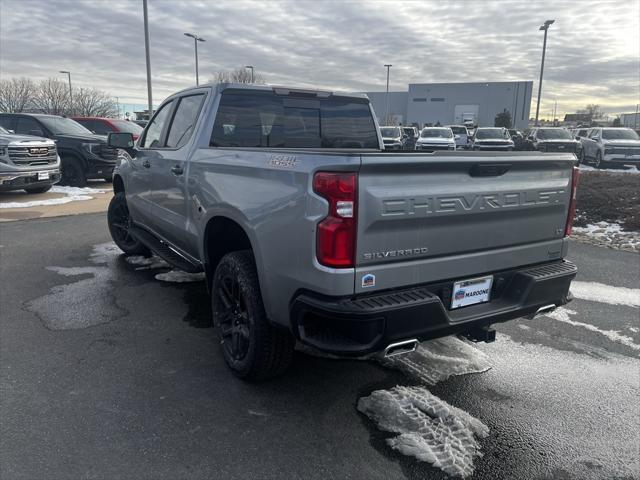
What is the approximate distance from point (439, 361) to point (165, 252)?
2783mm

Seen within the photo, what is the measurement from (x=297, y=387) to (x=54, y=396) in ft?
5.11

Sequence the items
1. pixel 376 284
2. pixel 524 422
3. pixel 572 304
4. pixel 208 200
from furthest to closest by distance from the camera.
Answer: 1. pixel 572 304
2. pixel 208 200
3. pixel 524 422
4. pixel 376 284

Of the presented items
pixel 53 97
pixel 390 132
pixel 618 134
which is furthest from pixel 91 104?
pixel 618 134

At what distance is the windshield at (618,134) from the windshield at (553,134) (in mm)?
2747

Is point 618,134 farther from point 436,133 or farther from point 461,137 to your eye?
point 461,137

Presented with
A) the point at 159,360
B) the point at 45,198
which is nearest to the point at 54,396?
the point at 159,360

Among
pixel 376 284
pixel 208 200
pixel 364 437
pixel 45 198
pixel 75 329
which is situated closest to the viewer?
pixel 376 284

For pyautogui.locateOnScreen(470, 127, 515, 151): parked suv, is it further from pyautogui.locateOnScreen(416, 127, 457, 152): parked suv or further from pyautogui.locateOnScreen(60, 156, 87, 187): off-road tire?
pyautogui.locateOnScreen(60, 156, 87, 187): off-road tire

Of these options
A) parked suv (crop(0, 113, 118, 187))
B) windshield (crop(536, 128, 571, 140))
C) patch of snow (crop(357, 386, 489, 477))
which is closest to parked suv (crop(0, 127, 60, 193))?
parked suv (crop(0, 113, 118, 187))

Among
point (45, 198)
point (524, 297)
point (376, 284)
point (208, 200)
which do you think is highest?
point (208, 200)

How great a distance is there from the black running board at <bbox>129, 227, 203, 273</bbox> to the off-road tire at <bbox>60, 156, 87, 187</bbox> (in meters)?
8.86

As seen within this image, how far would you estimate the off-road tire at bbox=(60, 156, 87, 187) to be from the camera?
44.8 ft

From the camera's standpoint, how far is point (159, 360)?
378 centimetres

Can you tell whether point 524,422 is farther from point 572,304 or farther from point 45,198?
point 45,198
